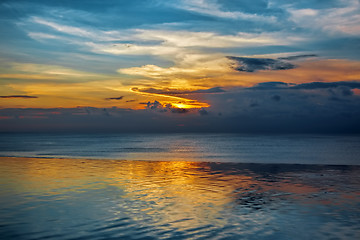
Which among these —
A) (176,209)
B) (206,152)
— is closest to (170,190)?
(176,209)

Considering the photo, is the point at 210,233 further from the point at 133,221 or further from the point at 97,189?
the point at 97,189

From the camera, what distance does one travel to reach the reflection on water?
37.2ft

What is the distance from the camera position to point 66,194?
1759 centimetres

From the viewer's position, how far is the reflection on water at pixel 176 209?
1134cm

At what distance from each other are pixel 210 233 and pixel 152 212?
3.58 m

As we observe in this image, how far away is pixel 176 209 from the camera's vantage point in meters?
14.6

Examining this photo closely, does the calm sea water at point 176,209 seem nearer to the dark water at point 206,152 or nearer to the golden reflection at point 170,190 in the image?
the golden reflection at point 170,190

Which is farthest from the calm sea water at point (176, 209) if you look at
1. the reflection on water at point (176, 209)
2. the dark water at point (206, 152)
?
the dark water at point (206, 152)

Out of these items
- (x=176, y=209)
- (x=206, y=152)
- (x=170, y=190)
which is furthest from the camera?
(x=206, y=152)

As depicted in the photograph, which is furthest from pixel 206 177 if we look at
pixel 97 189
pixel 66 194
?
pixel 66 194

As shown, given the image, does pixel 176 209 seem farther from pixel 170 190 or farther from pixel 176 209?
pixel 170 190

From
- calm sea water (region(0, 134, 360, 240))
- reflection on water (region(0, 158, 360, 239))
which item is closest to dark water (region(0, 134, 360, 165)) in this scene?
reflection on water (region(0, 158, 360, 239))

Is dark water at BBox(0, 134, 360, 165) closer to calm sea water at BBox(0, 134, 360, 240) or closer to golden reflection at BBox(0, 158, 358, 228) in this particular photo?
golden reflection at BBox(0, 158, 358, 228)

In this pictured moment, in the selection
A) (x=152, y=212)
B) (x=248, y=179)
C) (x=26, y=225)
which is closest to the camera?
(x=26, y=225)
